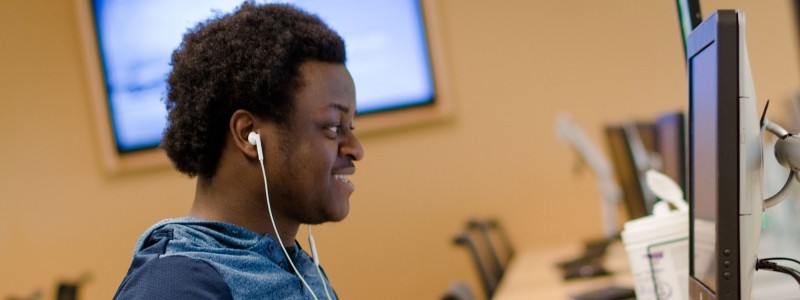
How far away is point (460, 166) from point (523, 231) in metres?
0.38

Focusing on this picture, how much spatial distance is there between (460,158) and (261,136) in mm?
3090

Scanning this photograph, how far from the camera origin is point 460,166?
4.30 meters

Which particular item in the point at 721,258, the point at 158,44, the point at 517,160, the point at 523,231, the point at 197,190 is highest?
the point at 158,44

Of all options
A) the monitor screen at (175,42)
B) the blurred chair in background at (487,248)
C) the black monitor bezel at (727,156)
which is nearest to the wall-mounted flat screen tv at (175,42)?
the monitor screen at (175,42)

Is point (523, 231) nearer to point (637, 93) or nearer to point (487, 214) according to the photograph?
point (487, 214)

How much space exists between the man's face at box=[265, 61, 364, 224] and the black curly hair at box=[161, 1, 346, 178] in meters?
0.02

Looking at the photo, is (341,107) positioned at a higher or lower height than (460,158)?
higher

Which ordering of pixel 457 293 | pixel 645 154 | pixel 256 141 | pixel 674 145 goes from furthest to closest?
pixel 645 154 → pixel 674 145 → pixel 457 293 → pixel 256 141

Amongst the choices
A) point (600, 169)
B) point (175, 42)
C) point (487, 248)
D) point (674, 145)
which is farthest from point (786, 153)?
point (175, 42)

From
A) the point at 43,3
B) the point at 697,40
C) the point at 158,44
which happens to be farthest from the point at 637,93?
the point at 697,40

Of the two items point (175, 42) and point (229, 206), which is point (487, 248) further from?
point (229, 206)

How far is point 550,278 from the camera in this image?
9.78 feet

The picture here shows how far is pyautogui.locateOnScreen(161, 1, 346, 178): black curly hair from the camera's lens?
1240mm

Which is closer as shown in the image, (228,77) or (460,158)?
(228,77)
